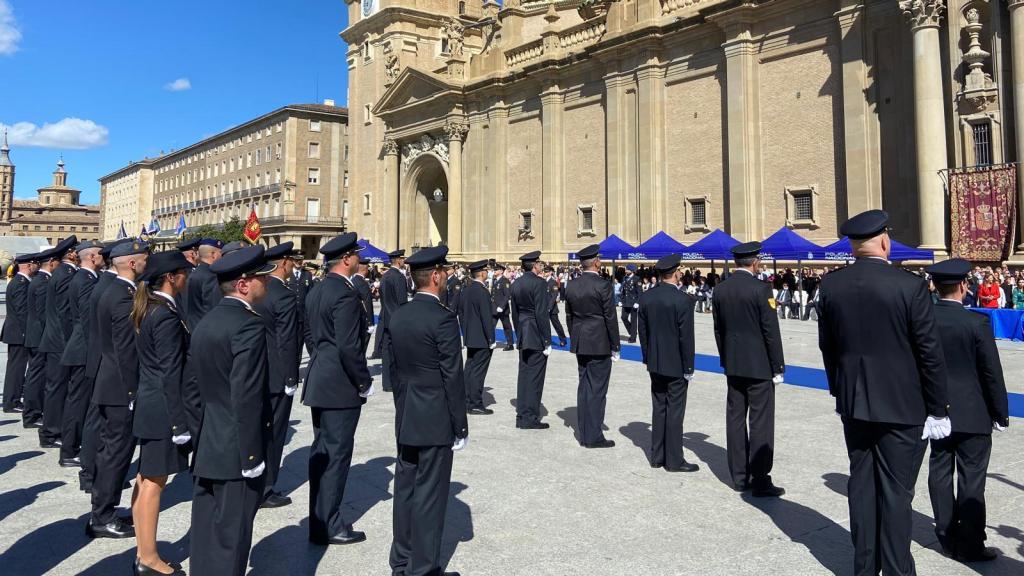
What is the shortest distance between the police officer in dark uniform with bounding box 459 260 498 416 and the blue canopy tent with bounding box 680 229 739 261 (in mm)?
13144

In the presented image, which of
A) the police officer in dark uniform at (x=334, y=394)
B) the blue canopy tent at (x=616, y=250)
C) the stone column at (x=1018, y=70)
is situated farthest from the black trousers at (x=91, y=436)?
the stone column at (x=1018, y=70)

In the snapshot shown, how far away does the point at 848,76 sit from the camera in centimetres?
2125

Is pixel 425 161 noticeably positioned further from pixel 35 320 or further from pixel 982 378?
pixel 982 378

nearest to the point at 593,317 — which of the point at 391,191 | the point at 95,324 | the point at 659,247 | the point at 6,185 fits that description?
the point at 95,324

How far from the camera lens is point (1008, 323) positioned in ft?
53.0

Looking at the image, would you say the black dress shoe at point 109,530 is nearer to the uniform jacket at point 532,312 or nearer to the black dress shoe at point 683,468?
the black dress shoe at point 683,468

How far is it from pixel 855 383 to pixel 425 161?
37.5m

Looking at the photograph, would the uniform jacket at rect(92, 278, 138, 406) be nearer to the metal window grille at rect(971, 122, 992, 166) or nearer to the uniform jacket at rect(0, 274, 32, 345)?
the uniform jacket at rect(0, 274, 32, 345)

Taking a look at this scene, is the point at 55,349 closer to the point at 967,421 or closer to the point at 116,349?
the point at 116,349

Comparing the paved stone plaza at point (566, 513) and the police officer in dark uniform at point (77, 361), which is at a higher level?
the police officer in dark uniform at point (77, 361)

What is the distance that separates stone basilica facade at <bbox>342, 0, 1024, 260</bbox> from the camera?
60.6 feet

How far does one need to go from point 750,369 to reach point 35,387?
8497 millimetres

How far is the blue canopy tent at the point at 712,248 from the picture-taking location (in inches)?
832

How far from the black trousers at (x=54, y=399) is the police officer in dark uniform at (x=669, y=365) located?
6375 millimetres
